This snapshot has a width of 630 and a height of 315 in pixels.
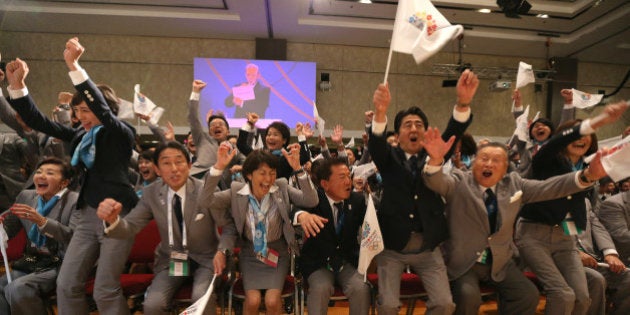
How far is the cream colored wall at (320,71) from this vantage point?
9828 millimetres

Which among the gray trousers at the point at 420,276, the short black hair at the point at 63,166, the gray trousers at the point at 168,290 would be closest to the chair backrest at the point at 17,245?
the short black hair at the point at 63,166

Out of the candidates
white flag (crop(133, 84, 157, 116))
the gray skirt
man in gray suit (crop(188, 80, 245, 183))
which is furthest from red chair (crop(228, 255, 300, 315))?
white flag (crop(133, 84, 157, 116))

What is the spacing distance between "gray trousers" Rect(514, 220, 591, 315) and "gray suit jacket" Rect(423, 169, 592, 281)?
285 millimetres

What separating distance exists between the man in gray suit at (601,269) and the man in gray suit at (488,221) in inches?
27.7

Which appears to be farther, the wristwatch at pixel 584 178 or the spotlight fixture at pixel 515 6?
the spotlight fixture at pixel 515 6

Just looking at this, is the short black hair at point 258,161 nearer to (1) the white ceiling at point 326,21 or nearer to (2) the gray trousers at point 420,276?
(2) the gray trousers at point 420,276

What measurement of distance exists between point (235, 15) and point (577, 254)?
7.58 metres

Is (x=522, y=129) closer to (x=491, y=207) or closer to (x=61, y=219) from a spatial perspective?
(x=491, y=207)

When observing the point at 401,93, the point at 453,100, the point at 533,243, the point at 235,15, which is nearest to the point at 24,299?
the point at 533,243

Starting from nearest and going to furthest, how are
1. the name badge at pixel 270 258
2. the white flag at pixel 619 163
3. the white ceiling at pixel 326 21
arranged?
the white flag at pixel 619 163, the name badge at pixel 270 258, the white ceiling at pixel 326 21

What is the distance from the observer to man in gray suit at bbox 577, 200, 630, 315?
3250 millimetres

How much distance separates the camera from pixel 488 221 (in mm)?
2896

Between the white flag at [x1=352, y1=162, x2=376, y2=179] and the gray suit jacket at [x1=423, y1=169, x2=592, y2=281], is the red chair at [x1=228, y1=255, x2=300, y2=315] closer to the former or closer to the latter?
the gray suit jacket at [x1=423, y1=169, x2=592, y2=281]

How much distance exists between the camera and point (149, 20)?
349 inches
